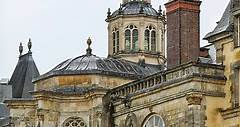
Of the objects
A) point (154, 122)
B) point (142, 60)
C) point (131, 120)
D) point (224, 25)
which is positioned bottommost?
point (154, 122)

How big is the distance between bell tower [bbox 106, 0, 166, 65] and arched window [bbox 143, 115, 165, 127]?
19524 millimetres

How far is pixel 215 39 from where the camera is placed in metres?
37.6

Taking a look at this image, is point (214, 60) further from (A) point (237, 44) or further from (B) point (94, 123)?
(B) point (94, 123)

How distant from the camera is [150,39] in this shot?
60.0 metres

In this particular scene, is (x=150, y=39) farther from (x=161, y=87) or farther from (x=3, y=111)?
(x=161, y=87)

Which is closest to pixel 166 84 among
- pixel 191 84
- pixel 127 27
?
pixel 191 84

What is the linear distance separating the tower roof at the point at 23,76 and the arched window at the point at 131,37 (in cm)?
599

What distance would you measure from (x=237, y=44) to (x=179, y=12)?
13.0ft

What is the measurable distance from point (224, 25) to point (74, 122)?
414 inches

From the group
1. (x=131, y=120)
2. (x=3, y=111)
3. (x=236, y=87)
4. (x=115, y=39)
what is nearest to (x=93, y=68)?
(x=131, y=120)

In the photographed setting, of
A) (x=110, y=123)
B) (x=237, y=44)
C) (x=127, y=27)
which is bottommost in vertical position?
(x=110, y=123)

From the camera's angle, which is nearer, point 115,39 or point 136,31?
point 136,31

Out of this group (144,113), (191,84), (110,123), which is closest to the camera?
(191,84)

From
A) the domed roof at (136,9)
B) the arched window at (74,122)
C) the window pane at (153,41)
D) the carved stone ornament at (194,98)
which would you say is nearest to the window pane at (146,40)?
the window pane at (153,41)
